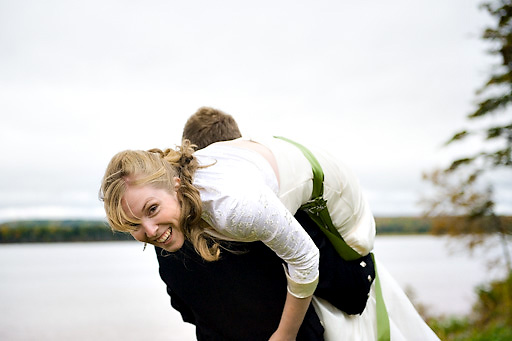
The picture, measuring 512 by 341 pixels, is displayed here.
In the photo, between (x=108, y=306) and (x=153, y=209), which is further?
(x=108, y=306)

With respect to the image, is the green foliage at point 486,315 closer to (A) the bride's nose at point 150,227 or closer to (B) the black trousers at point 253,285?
(B) the black trousers at point 253,285

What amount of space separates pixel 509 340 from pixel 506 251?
7856mm

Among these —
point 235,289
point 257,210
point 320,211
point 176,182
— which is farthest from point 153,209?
point 320,211

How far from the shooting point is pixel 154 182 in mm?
1916

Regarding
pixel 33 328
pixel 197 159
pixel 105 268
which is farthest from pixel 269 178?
pixel 105 268

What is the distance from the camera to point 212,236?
2.13 m

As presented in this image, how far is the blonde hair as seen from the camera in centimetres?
191

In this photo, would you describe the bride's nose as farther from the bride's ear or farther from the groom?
the groom

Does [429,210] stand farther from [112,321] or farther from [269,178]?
[269,178]

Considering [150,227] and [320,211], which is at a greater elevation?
[150,227]

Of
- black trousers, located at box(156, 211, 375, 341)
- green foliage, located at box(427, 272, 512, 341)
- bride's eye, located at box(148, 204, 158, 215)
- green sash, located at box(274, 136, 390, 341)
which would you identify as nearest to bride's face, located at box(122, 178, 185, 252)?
bride's eye, located at box(148, 204, 158, 215)

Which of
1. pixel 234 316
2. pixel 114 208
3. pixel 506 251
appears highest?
pixel 114 208

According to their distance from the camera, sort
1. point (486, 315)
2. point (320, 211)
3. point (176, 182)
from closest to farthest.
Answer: point (176, 182) → point (320, 211) → point (486, 315)

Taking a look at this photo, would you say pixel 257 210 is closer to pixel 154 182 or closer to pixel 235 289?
pixel 154 182
